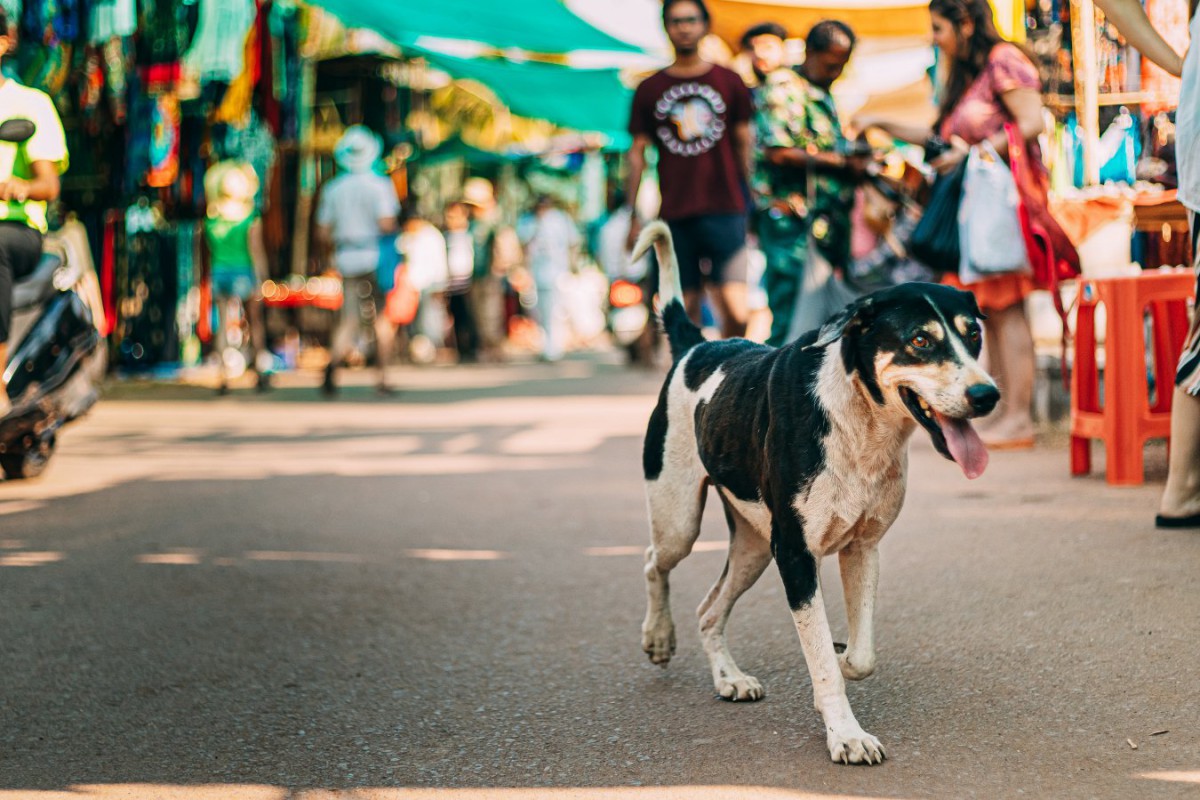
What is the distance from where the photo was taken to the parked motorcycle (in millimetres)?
7883

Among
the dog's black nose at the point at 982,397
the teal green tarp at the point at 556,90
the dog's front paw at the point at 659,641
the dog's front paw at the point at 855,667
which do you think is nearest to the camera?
the dog's black nose at the point at 982,397

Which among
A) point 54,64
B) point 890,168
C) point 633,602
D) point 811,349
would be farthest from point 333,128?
point 811,349

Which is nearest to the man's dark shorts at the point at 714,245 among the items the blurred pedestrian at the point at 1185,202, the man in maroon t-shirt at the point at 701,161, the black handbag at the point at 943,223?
the man in maroon t-shirt at the point at 701,161

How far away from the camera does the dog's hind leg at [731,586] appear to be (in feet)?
13.0

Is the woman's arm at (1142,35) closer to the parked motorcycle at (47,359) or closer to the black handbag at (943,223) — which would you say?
the black handbag at (943,223)

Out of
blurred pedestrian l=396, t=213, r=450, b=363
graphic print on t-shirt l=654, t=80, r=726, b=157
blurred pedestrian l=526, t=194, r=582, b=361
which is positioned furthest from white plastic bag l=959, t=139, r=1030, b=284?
blurred pedestrian l=526, t=194, r=582, b=361

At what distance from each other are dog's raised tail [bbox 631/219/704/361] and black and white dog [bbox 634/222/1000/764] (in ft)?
1.14

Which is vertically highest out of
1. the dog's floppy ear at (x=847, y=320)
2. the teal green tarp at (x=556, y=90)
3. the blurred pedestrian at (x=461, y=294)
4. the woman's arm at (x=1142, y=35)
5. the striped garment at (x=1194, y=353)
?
the teal green tarp at (x=556, y=90)

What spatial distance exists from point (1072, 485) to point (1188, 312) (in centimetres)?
96

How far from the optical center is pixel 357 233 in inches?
524

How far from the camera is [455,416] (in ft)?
38.1

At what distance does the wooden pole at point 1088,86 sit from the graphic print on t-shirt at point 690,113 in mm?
1835

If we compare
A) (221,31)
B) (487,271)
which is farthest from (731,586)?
(487,271)

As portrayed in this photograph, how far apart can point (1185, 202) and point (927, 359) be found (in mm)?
2347
